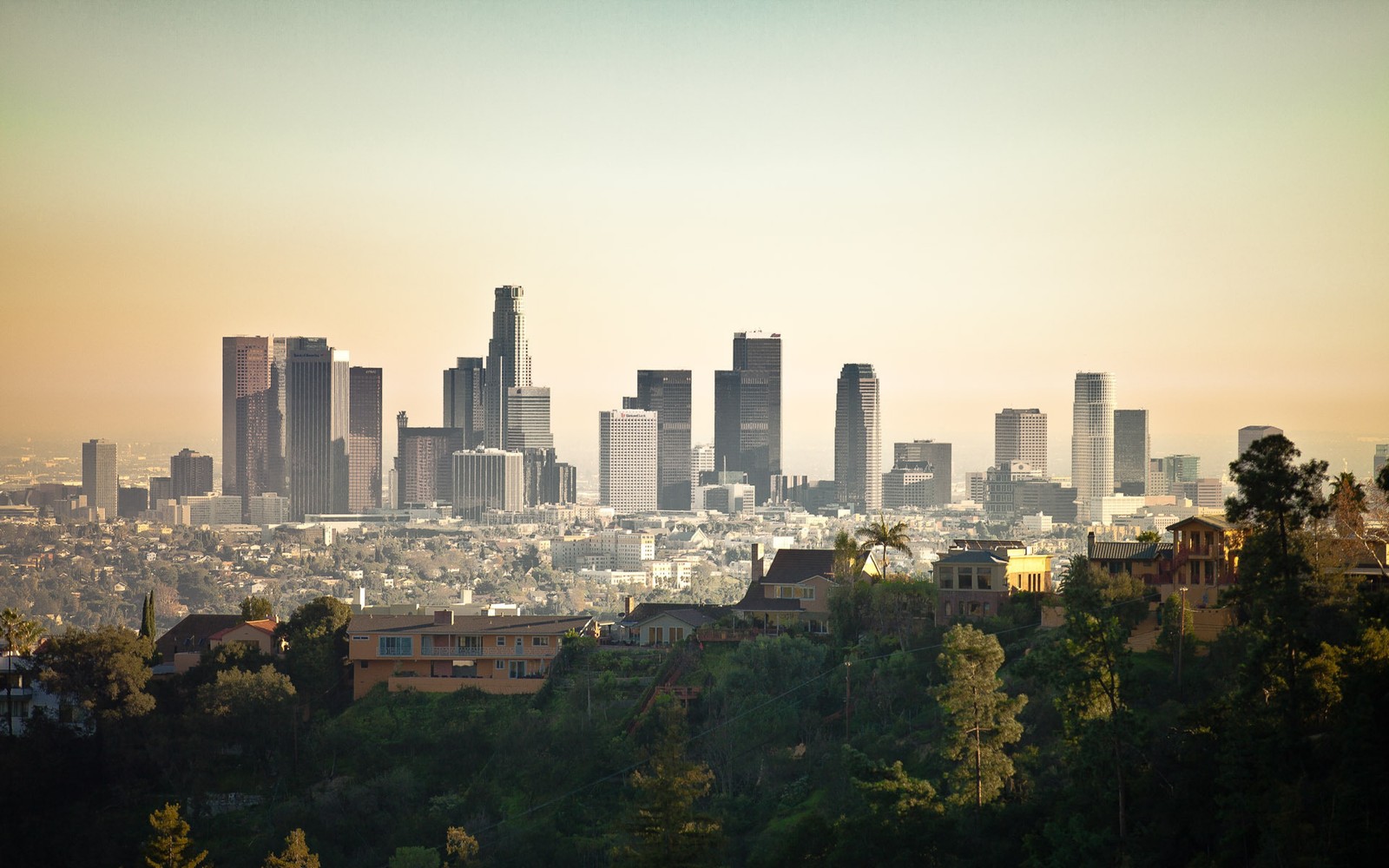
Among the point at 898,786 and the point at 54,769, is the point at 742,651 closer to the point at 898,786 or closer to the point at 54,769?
the point at 898,786

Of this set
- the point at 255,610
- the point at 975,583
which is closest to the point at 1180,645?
the point at 975,583

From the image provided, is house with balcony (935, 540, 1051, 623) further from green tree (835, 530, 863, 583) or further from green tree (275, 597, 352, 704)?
green tree (275, 597, 352, 704)

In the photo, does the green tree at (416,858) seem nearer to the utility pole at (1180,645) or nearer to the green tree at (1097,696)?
the green tree at (1097,696)

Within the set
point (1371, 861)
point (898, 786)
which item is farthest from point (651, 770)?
point (1371, 861)

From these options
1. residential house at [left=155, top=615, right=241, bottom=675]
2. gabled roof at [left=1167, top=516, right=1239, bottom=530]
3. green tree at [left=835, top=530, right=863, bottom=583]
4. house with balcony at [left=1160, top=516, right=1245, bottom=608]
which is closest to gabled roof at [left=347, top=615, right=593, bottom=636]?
residential house at [left=155, top=615, right=241, bottom=675]

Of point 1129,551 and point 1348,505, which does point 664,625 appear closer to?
point 1129,551

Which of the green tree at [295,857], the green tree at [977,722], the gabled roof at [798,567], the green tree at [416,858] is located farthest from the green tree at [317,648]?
the green tree at [977,722]
